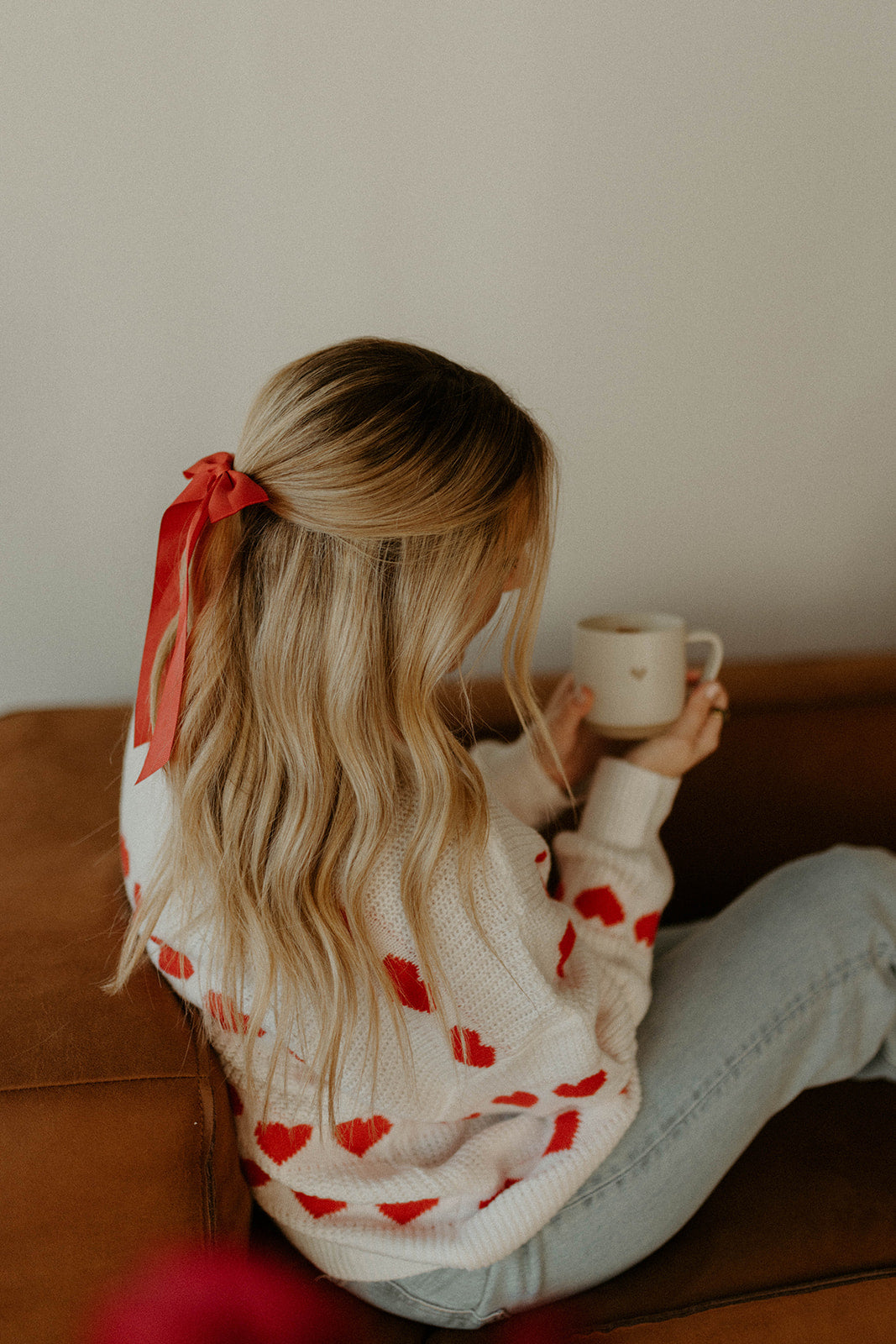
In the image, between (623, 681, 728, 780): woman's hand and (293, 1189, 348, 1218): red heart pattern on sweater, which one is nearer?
(293, 1189, 348, 1218): red heart pattern on sweater

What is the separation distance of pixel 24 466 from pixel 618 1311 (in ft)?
3.05

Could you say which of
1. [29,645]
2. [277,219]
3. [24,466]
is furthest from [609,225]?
[29,645]

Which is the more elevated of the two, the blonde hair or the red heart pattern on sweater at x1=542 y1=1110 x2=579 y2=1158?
the blonde hair

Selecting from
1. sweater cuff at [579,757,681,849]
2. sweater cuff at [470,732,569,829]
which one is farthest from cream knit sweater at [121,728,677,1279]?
sweater cuff at [470,732,569,829]

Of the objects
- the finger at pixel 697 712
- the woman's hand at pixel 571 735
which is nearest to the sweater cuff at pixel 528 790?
the woman's hand at pixel 571 735

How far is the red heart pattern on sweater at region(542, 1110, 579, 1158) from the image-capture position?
0.72 meters

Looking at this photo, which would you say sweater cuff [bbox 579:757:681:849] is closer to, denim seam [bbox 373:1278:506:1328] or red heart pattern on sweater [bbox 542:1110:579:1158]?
red heart pattern on sweater [bbox 542:1110:579:1158]

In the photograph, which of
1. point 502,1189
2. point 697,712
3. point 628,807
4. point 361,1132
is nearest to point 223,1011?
point 361,1132

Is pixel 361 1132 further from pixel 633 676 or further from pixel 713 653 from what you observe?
pixel 713 653

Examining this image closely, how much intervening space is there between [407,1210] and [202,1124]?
0.21m

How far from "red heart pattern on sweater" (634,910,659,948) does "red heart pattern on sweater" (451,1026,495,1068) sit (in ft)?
0.64

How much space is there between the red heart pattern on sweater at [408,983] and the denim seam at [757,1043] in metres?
0.22

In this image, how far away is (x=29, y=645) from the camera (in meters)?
1.04

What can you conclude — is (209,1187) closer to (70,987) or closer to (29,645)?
(70,987)
